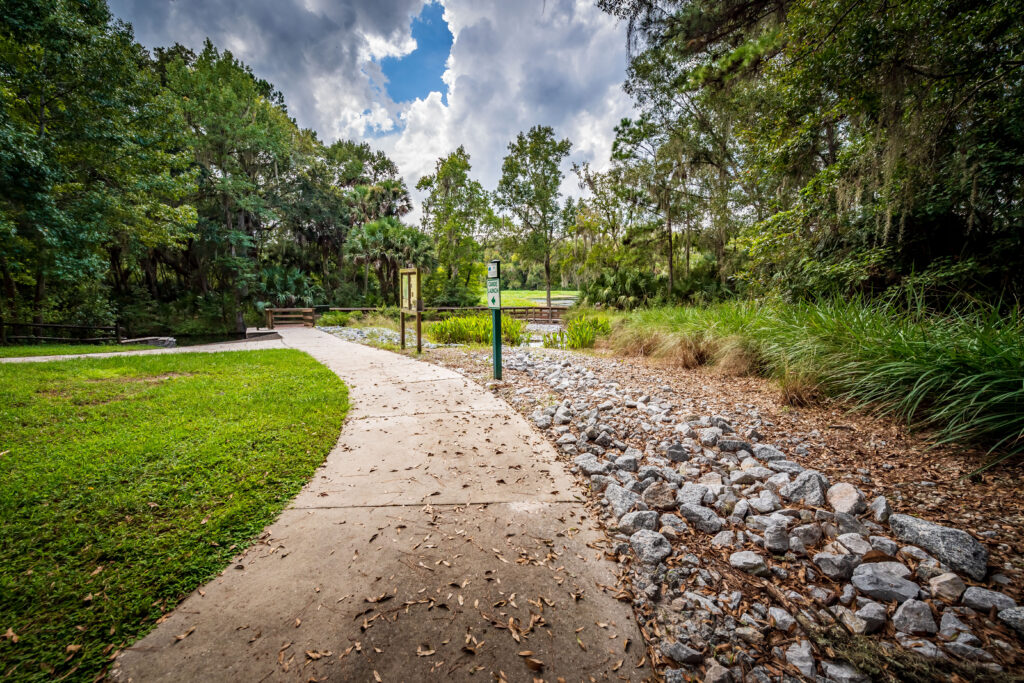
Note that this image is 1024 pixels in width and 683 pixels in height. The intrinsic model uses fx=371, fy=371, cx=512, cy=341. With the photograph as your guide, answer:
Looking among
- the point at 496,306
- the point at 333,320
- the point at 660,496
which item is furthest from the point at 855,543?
the point at 333,320

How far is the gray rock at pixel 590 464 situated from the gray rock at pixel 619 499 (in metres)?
0.21

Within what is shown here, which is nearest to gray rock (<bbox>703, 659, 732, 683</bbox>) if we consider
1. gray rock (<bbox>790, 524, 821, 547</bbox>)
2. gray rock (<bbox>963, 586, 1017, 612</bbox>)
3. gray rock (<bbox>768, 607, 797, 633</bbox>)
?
gray rock (<bbox>768, 607, 797, 633</bbox>)

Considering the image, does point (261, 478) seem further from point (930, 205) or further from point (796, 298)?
point (930, 205)

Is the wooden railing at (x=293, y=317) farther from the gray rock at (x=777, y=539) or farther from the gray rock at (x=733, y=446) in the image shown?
the gray rock at (x=777, y=539)

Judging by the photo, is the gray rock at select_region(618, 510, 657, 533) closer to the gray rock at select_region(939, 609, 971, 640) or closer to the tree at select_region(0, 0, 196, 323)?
the gray rock at select_region(939, 609, 971, 640)

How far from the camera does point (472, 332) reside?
8.84 metres

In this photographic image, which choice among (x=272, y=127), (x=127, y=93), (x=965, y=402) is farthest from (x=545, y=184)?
(x=965, y=402)

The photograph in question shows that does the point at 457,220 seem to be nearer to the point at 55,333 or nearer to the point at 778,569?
the point at 55,333

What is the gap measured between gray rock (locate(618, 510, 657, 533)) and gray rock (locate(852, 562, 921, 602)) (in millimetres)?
Result: 729

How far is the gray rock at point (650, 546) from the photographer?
1615mm

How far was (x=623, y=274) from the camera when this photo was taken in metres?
14.1

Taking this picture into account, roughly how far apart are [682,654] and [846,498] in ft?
4.09

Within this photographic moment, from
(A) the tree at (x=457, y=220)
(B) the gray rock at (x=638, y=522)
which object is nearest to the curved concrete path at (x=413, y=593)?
(B) the gray rock at (x=638, y=522)

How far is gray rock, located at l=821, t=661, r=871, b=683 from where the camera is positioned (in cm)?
106
